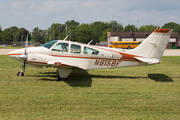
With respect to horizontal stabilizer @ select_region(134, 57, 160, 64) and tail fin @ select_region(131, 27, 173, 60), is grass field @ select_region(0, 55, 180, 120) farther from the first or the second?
tail fin @ select_region(131, 27, 173, 60)

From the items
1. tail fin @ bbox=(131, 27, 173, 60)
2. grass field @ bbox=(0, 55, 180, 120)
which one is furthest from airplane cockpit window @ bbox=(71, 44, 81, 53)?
tail fin @ bbox=(131, 27, 173, 60)

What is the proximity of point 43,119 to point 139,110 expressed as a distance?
3208mm

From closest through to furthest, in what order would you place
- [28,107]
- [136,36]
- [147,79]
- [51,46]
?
[28,107], [51,46], [147,79], [136,36]

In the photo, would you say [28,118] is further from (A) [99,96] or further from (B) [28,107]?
(A) [99,96]

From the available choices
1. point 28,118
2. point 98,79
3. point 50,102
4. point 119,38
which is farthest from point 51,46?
point 119,38

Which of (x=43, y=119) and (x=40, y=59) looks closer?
(x=43, y=119)

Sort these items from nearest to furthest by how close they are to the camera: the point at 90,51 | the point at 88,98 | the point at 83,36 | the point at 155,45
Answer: the point at 88,98
the point at 90,51
the point at 155,45
the point at 83,36

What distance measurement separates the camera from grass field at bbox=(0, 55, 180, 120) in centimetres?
603

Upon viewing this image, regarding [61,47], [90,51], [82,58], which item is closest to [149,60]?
[90,51]

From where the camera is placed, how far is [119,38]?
74812 millimetres

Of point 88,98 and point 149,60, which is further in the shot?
point 149,60

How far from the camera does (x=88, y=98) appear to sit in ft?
24.7

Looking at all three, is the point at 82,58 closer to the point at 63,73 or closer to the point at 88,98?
the point at 63,73

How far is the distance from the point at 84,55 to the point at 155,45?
4.30 m
